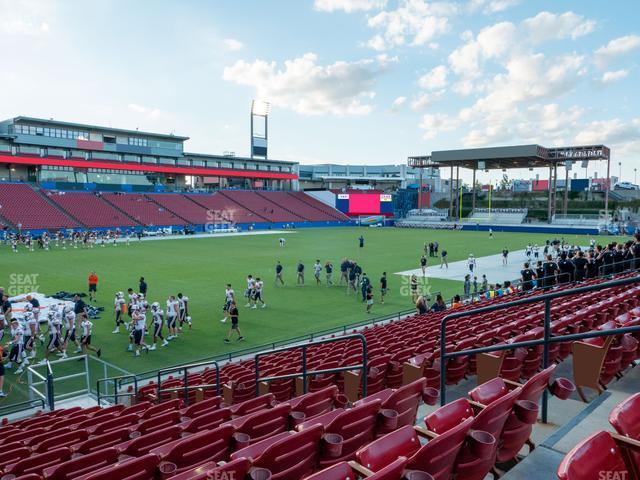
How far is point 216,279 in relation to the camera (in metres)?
27.0

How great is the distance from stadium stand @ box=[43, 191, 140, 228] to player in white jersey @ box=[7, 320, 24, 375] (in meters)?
44.0

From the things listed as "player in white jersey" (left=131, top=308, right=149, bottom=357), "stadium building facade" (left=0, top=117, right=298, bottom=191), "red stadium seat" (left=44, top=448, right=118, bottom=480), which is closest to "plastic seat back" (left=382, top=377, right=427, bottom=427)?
"red stadium seat" (left=44, top=448, right=118, bottom=480)

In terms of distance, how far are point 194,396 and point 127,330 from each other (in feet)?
25.6

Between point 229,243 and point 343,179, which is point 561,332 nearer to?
point 229,243

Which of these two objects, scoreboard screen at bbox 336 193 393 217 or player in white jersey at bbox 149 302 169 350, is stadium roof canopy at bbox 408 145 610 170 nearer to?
scoreboard screen at bbox 336 193 393 217

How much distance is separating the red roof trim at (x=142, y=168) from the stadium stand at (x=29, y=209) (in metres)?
4.57

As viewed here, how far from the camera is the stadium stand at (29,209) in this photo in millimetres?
50531

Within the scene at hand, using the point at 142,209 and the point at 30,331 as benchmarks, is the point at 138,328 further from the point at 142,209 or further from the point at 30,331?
the point at 142,209

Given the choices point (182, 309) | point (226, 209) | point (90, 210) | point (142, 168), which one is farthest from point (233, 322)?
point (142, 168)

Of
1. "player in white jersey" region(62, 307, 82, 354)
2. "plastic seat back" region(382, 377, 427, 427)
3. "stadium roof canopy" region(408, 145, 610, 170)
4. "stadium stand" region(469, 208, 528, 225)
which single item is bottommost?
"player in white jersey" region(62, 307, 82, 354)

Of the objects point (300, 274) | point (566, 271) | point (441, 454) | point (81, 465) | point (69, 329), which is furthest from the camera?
point (300, 274)

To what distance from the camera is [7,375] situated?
508 inches

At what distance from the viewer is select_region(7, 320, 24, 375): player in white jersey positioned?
13.1 m

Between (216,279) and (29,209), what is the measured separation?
37650mm
